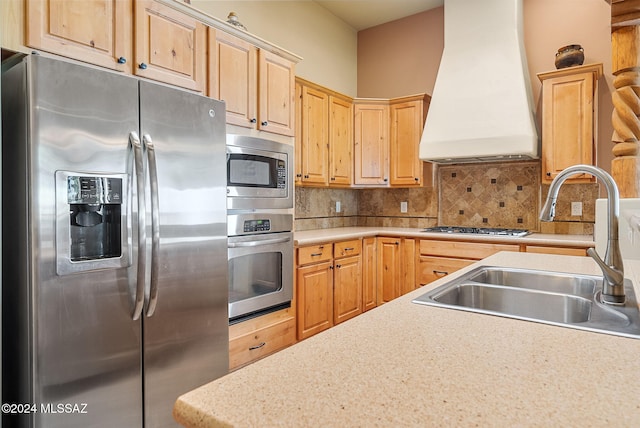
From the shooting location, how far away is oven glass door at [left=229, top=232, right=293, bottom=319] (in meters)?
2.36

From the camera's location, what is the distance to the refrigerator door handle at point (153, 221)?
1716 millimetres

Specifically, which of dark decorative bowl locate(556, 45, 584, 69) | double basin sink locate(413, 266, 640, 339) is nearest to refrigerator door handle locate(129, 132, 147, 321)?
double basin sink locate(413, 266, 640, 339)

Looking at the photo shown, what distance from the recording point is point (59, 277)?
1.46 meters

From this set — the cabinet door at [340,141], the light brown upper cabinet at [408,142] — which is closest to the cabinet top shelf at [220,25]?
the cabinet door at [340,141]

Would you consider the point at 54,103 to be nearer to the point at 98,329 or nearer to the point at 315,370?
the point at 98,329

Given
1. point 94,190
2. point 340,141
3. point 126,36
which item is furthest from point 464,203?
point 94,190

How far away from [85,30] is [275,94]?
128 centimetres

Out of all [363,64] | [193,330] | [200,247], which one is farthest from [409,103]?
[193,330]

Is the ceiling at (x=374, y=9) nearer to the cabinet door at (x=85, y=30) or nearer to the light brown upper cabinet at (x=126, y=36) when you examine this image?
the light brown upper cabinet at (x=126, y=36)

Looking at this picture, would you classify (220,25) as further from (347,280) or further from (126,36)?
(347,280)

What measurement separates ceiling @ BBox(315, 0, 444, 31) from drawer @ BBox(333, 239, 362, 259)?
2.50 meters

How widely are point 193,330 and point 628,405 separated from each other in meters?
1.79

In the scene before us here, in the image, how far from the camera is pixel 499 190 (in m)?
3.85

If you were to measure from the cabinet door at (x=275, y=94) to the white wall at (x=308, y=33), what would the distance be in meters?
0.65
